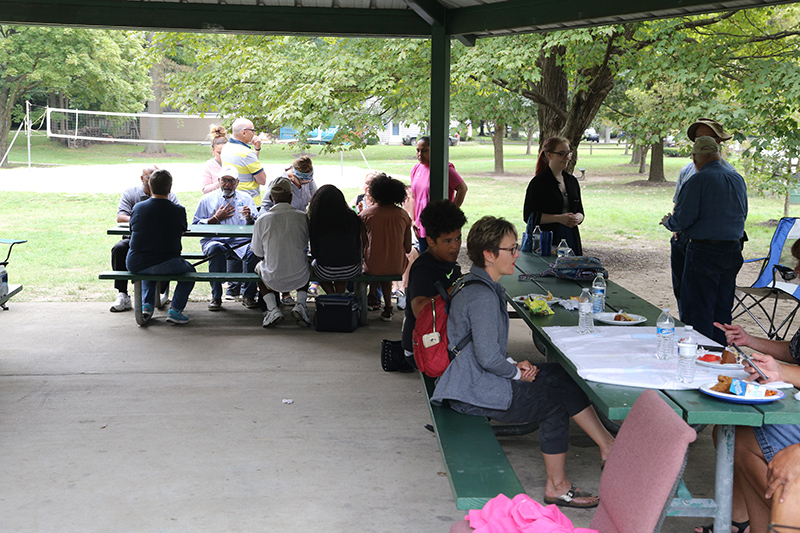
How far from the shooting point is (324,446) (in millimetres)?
4297

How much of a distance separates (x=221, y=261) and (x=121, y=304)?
3.30ft

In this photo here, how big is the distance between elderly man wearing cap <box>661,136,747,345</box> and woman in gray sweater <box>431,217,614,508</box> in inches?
90.0

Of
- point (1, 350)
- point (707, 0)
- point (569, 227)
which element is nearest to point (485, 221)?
point (707, 0)

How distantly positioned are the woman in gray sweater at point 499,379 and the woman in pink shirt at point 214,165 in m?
5.36

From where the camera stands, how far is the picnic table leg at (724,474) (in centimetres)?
297

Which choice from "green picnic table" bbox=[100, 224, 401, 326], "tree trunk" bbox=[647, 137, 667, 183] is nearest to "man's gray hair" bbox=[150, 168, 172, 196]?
"green picnic table" bbox=[100, 224, 401, 326]

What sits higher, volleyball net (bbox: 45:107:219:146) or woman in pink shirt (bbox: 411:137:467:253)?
volleyball net (bbox: 45:107:219:146)

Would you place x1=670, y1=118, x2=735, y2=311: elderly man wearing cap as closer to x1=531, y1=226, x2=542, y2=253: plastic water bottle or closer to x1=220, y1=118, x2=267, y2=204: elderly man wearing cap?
x1=531, y1=226, x2=542, y2=253: plastic water bottle

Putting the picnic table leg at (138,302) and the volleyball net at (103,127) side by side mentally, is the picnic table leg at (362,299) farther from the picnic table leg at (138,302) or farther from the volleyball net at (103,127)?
the volleyball net at (103,127)

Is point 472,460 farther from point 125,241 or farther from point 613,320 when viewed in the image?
point 125,241

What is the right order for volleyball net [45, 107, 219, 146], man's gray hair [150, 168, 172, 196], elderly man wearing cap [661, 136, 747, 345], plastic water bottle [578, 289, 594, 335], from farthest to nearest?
volleyball net [45, 107, 219, 146], man's gray hair [150, 168, 172, 196], elderly man wearing cap [661, 136, 747, 345], plastic water bottle [578, 289, 594, 335]

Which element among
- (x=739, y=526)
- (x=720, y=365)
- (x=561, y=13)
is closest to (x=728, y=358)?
(x=720, y=365)

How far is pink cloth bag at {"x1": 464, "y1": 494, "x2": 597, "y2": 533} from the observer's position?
2.23 meters

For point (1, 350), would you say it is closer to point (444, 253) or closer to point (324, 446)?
point (324, 446)
